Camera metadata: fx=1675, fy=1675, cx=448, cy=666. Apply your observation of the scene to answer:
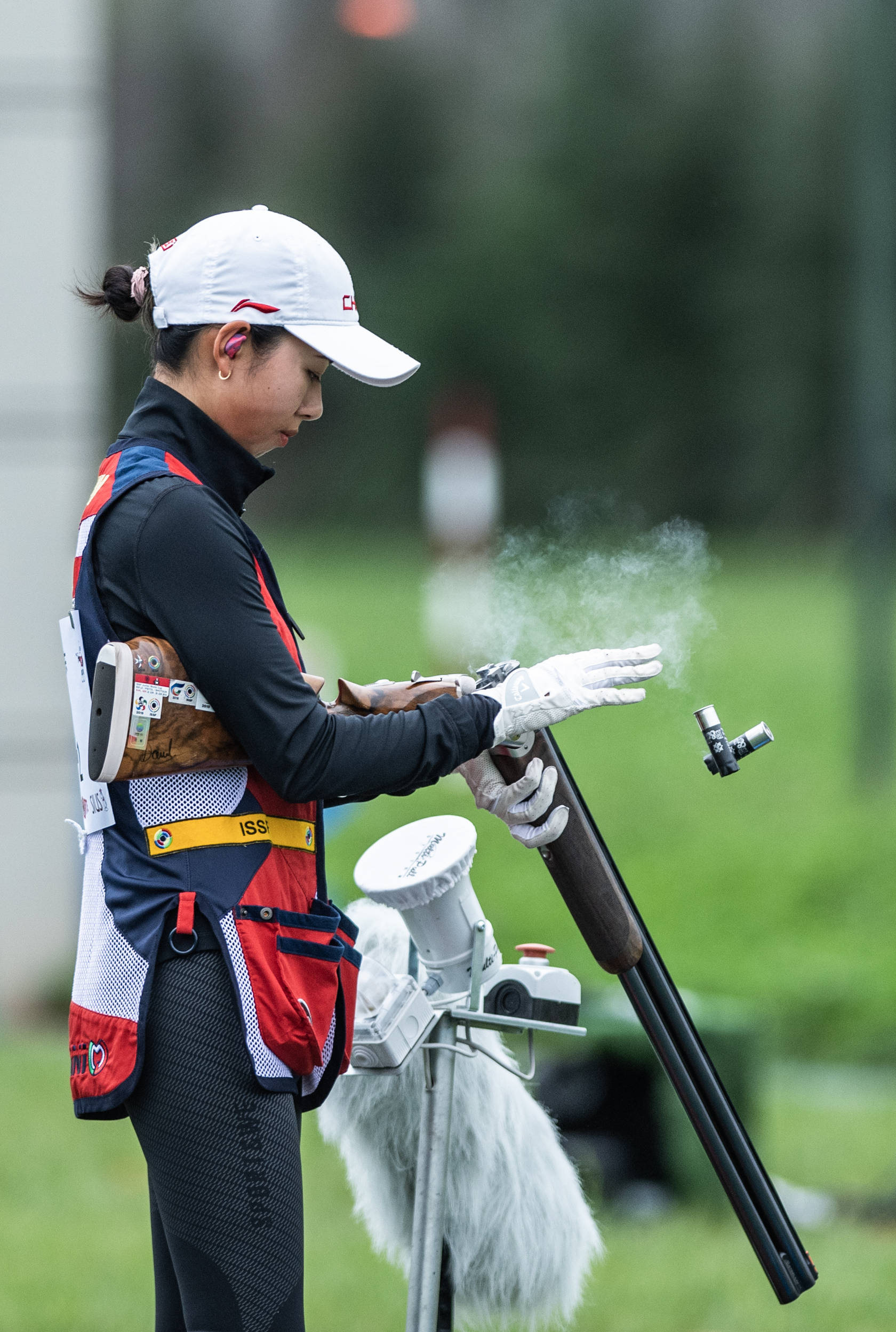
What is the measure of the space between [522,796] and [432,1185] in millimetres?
537

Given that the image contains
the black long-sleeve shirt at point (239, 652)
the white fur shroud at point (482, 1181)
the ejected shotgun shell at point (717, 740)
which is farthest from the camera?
the white fur shroud at point (482, 1181)

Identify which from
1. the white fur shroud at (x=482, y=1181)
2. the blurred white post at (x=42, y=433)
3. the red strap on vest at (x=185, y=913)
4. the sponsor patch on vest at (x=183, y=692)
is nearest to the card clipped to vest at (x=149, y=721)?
the sponsor patch on vest at (x=183, y=692)

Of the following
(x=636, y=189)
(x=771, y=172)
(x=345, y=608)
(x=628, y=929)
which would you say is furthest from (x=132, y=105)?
(x=628, y=929)

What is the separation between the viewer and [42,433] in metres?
5.84

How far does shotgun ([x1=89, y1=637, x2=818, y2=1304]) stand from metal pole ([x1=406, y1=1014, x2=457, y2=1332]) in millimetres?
255

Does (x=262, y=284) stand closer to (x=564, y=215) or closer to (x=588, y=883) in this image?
(x=588, y=883)

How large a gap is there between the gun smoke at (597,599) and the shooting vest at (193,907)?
1.90ft

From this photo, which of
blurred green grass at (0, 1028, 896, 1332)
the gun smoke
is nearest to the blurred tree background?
blurred green grass at (0, 1028, 896, 1332)

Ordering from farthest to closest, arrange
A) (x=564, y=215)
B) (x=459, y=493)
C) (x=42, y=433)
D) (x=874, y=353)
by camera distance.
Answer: (x=564, y=215), (x=459, y=493), (x=874, y=353), (x=42, y=433)

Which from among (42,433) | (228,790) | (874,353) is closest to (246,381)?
(228,790)

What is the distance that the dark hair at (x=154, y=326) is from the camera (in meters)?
1.99

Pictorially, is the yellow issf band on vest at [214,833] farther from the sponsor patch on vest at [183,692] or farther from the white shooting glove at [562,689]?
the white shooting glove at [562,689]

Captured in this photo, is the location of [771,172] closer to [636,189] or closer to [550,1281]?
[636,189]

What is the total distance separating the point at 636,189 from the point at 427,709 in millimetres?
27864
